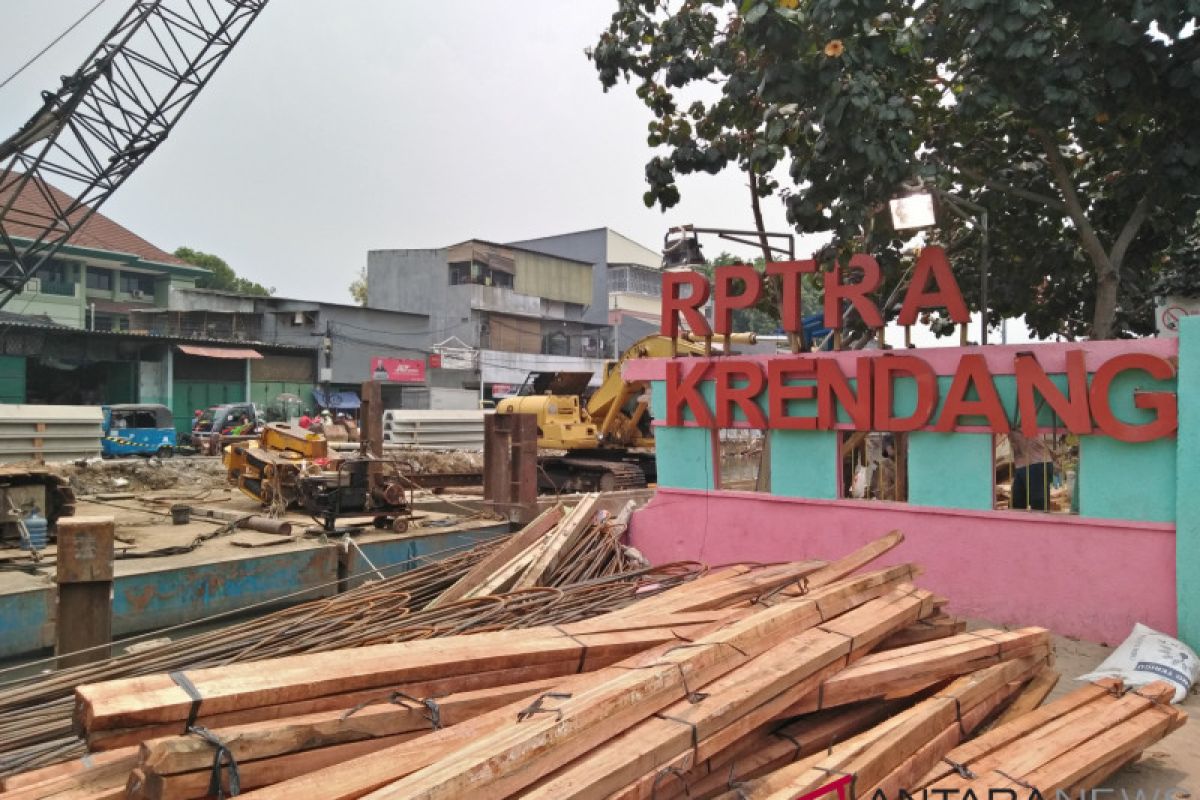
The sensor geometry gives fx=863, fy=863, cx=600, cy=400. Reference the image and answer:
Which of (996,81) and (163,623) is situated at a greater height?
(996,81)

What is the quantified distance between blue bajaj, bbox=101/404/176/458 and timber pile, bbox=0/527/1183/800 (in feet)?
77.5

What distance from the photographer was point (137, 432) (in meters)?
25.1

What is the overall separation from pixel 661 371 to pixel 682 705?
673 cm

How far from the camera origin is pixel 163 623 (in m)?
9.65

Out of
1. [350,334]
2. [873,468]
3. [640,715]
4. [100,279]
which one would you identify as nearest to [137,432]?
[350,334]

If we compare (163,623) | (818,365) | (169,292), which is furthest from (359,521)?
(169,292)

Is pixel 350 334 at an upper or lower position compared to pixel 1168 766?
upper

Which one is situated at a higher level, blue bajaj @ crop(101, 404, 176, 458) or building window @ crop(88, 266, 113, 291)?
building window @ crop(88, 266, 113, 291)

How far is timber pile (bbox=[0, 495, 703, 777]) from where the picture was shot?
4539 mm

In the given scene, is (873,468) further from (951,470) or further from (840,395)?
(951,470)

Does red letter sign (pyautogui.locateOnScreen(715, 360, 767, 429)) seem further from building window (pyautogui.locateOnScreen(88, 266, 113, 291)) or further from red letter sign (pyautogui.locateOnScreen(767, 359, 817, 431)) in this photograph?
building window (pyautogui.locateOnScreen(88, 266, 113, 291))

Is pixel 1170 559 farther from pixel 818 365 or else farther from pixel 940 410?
pixel 818 365

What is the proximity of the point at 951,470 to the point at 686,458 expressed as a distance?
308cm

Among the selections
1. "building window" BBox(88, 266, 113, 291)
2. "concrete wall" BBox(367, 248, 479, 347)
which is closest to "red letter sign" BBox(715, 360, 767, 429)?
"concrete wall" BBox(367, 248, 479, 347)
